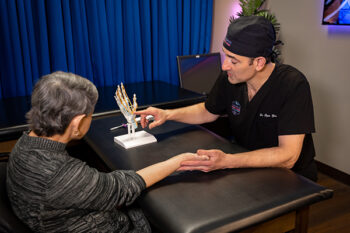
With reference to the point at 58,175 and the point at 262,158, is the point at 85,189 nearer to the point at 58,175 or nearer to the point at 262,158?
the point at 58,175

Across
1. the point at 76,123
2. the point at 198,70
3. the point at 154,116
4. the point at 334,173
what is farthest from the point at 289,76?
the point at 198,70

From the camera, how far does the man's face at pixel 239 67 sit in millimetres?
1470

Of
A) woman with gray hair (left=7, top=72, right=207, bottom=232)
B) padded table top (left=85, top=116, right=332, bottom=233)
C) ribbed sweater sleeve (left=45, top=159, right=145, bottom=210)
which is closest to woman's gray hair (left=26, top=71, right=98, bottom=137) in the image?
woman with gray hair (left=7, top=72, right=207, bottom=232)

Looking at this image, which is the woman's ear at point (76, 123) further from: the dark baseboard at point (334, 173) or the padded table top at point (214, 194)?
the dark baseboard at point (334, 173)

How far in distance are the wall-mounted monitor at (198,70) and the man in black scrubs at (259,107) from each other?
56.4 inches

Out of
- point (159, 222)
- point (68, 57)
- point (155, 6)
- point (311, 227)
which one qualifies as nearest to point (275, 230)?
point (159, 222)

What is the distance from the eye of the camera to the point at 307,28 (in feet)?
8.98

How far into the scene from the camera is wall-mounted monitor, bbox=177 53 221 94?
10.5 feet

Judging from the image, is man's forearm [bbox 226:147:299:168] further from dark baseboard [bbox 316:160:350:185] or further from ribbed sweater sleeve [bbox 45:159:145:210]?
dark baseboard [bbox 316:160:350:185]

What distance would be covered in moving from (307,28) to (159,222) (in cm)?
238

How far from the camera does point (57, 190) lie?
930mm

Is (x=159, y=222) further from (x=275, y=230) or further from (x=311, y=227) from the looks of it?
(x=311, y=227)

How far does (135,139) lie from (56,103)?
1.99 ft

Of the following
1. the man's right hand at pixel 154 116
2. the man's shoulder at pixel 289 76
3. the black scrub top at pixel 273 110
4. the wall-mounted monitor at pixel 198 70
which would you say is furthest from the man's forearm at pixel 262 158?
the wall-mounted monitor at pixel 198 70
